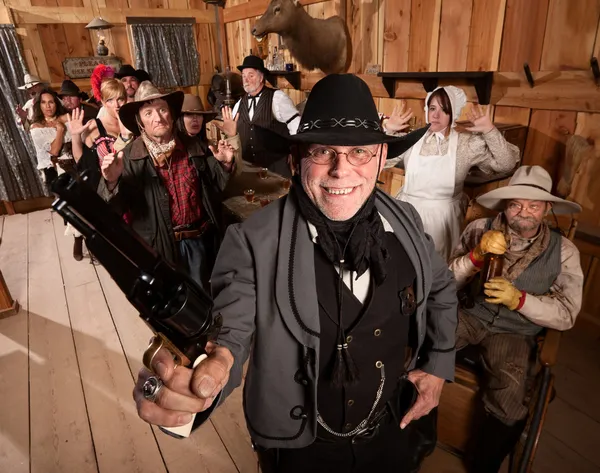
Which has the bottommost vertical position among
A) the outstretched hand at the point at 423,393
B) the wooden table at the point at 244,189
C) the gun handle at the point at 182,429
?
the outstretched hand at the point at 423,393

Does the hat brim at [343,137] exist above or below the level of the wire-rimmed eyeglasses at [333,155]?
above

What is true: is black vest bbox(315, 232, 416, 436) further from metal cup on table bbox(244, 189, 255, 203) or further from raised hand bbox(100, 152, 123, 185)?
metal cup on table bbox(244, 189, 255, 203)

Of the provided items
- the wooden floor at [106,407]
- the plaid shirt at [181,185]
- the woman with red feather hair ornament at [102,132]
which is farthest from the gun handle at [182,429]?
the woman with red feather hair ornament at [102,132]

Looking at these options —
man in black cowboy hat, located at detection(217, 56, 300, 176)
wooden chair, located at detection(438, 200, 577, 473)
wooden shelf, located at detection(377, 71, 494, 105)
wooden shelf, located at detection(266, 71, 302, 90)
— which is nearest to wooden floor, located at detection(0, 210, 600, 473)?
wooden chair, located at detection(438, 200, 577, 473)

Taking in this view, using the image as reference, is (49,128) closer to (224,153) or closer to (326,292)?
(224,153)

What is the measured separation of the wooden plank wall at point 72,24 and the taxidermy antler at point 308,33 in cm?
362

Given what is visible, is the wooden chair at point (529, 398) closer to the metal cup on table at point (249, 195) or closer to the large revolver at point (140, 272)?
the large revolver at point (140, 272)

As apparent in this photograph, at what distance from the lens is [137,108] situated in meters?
2.53

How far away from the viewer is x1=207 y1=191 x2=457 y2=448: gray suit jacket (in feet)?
3.66

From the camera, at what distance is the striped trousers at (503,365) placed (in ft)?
5.98

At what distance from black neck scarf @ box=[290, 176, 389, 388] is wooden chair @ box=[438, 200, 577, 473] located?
1.06 m

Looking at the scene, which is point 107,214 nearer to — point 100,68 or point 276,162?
point 276,162

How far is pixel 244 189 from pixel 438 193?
171cm

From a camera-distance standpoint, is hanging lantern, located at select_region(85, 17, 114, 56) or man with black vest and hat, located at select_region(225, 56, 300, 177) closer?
man with black vest and hat, located at select_region(225, 56, 300, 177)
